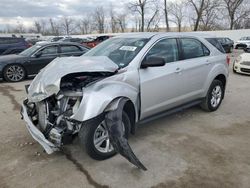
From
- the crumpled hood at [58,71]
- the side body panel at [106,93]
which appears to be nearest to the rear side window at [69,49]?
the crumpled hood at [58,71]

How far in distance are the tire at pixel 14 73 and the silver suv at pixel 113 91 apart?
5.96 metres

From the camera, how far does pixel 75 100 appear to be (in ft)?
11.1

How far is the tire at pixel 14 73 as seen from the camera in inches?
374

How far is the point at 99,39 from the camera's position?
23.4 metres

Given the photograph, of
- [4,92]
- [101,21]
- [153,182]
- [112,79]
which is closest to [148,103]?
[112,79]

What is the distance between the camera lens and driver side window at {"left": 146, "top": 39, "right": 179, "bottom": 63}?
4.19m

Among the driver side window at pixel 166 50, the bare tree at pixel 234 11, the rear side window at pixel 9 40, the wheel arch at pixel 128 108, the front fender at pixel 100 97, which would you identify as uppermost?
the bare tree at pixel 234 11

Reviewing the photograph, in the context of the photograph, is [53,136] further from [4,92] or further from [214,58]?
[4,92]

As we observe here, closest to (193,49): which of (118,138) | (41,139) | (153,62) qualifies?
(153,62)

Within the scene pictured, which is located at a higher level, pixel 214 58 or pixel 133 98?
pixel 214 58

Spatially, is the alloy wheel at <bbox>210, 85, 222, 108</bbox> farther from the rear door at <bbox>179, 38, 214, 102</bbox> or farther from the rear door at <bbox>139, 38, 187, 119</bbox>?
the rear door at <bbox>139, 38, 187, 119</bbox>

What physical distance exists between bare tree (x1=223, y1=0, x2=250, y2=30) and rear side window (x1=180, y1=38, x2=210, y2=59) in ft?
151

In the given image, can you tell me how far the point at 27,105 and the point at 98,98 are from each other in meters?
1.35

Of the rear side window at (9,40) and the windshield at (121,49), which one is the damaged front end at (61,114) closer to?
the windshield at (121,49)
